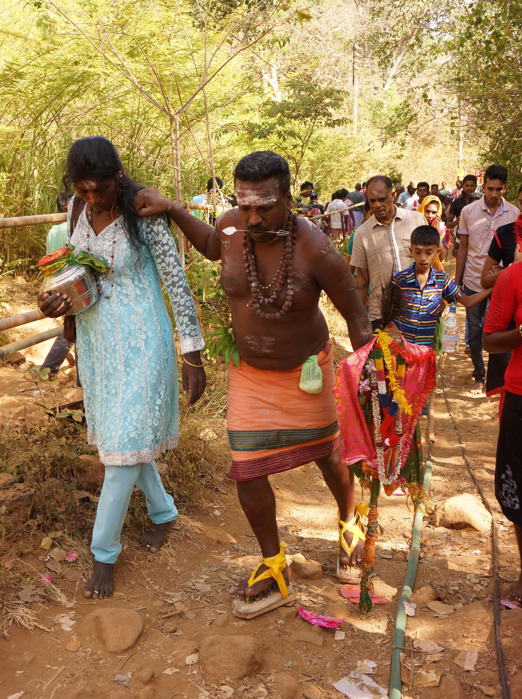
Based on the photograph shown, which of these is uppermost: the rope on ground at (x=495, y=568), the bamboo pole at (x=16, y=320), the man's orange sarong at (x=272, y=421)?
the bamboo pole at (x=16, y=320)

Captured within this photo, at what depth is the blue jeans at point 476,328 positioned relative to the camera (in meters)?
6.87

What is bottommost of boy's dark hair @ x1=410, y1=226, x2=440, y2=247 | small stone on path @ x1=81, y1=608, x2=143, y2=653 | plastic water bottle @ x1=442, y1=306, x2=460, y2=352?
small stone on path @ x1=81, y1=608, x2=143, y2=653

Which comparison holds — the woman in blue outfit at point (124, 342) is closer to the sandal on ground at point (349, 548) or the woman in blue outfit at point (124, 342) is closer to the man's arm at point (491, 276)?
the sandal on ground at point (349, 548)

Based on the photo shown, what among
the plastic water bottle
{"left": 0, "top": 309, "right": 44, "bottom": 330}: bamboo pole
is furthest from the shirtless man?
the plastic water bottle

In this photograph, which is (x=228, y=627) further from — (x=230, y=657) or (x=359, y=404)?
(x=359, y=404)

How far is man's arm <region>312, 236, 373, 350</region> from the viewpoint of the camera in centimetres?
290

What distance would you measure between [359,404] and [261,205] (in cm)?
93

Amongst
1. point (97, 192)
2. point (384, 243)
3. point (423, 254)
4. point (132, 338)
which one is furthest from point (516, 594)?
point (384, 243)

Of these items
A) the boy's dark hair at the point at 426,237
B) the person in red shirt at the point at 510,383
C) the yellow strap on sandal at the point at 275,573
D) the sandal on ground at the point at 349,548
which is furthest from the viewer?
the boy's dark hair at the point at 426,237

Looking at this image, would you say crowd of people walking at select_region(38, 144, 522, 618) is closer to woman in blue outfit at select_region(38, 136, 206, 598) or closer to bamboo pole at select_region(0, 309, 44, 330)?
woman in blue outfit at select_region(38, 136, 206, 598)

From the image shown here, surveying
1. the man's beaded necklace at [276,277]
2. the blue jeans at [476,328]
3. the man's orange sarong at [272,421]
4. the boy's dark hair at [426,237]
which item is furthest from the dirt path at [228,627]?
the blue jeans at [476,328]

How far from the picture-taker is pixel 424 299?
487 cm

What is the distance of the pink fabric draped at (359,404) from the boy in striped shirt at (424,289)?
6.35 feet

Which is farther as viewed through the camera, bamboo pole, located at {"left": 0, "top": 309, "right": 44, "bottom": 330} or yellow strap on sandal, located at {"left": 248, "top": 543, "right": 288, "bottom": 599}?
bamboo pole, located at {"left": 0, "top": 309, "right": 44, "bottom": 330}
